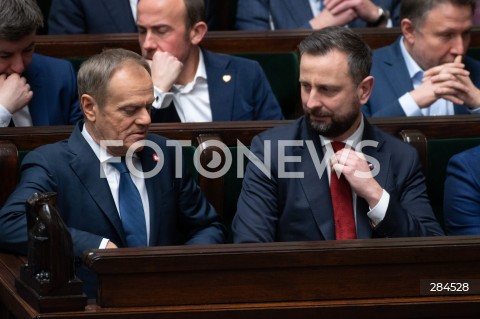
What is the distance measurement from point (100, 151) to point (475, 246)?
609 mm

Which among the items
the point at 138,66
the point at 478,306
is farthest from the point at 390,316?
the point at 138,66

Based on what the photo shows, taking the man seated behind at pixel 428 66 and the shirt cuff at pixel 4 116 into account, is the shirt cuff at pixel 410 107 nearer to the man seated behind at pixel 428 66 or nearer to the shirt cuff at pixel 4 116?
the man seated behind at pixel 428 66

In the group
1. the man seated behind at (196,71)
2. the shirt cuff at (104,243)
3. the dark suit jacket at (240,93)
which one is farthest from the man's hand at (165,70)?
the shirt cuff at (104,243)

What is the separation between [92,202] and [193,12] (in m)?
0.69

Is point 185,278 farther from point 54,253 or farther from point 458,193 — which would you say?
point 458,193

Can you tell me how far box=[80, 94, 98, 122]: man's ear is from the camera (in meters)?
1.82

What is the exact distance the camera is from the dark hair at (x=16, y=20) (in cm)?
206

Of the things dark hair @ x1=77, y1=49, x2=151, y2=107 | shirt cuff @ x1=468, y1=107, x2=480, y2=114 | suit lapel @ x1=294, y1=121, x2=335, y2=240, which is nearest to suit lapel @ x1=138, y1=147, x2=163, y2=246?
dark hair @ x1=77, y1=49, x2=151, y2=107

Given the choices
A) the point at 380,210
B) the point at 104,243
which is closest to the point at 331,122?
the point at 380,210

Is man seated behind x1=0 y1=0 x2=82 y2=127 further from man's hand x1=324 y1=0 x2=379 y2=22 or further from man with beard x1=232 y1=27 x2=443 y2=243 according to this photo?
man's hand x1=324 y1=0 x2=379 y2=22

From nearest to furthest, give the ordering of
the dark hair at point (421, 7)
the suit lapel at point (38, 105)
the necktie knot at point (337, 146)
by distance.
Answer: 1. the necktie knot at point (337, 146)
2. the suit lapel at point (38, 105)
3. the dark hair at point (421, 7)

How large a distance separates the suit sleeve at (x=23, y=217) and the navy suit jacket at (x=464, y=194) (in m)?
0.63

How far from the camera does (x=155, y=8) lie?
230 centimetres

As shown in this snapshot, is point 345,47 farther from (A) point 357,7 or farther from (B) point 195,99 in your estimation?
(A) point 357,7
